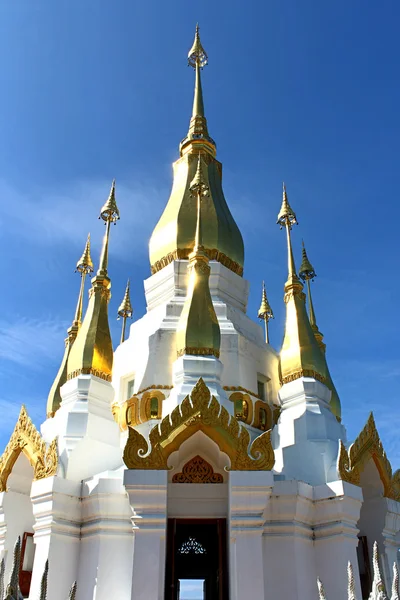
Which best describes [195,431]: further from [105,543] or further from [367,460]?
[367,460]

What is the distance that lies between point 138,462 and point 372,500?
225 inches

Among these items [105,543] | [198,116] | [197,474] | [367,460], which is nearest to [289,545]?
[197,474]

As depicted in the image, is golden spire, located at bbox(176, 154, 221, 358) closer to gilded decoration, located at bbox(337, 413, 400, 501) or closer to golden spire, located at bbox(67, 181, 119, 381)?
golden spire, located at bbox(67, 181, 119, 381)

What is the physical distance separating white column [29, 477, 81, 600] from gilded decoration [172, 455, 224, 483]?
2.23 m

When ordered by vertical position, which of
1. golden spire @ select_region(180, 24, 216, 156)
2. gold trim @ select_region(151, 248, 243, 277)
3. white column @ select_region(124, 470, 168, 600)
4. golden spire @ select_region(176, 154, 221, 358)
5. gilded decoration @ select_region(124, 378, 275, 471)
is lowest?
white column @ select_region(124, 470, 168, 600)

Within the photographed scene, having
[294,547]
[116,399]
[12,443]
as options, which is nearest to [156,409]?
[116,399]

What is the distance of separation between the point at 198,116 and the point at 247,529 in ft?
46.0

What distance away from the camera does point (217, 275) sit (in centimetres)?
1658

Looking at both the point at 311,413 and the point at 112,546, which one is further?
the point at 311,413

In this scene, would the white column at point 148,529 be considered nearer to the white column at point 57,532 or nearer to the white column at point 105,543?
the white column at point 105,543

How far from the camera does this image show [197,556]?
586 inches

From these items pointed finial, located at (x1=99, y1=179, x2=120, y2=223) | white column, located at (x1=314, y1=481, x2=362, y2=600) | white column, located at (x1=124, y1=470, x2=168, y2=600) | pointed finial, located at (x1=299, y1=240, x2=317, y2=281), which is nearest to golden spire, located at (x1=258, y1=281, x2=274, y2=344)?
pointed finial, located at (x1=299, y1=240, x2=317, y2=281)

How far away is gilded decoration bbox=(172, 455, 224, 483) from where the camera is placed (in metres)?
11.0

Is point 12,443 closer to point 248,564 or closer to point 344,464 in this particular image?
point 248,564
